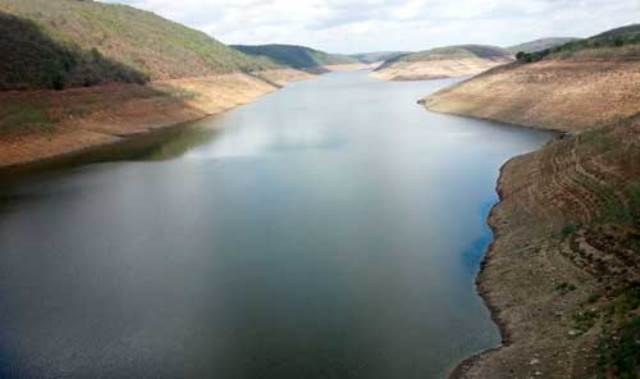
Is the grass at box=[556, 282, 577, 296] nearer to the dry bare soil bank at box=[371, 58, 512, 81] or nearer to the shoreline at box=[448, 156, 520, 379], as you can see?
the shoreline at box=[448, 156, 520, 379]

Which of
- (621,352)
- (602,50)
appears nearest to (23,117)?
(621,352)

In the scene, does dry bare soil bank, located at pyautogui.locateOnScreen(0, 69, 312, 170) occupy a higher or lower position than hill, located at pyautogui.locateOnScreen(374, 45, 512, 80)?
lower

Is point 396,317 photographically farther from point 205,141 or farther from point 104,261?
point 205,141

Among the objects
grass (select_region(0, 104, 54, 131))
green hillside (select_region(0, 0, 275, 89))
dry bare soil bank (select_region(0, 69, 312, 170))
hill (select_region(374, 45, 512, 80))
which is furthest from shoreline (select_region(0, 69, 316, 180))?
hill (select_region(374, 45, 512, 80))

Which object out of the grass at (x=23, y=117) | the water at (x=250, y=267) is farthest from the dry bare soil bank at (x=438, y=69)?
the water at (x=250, y=267)

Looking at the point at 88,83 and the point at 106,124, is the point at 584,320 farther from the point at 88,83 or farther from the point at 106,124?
the point at 88,83

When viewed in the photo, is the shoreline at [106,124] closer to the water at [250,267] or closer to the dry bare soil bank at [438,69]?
the water at [250,267]

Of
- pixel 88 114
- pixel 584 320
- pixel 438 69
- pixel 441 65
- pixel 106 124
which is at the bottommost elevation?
pixel 584 320
